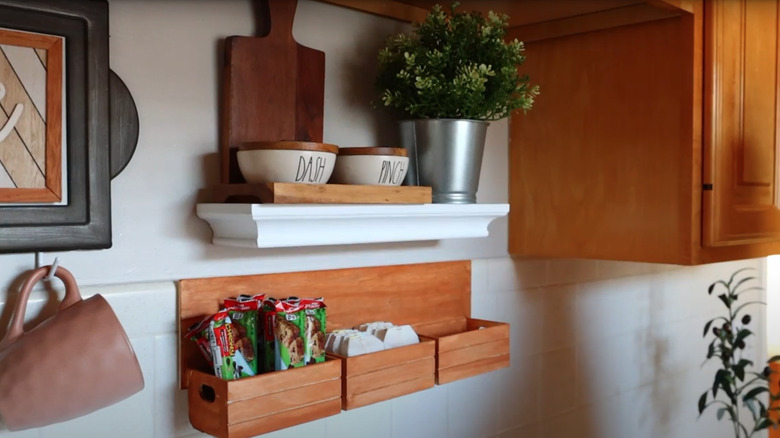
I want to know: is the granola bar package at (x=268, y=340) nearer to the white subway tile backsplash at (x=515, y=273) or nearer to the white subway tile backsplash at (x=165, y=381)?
the white subway tile backsplash at (x=165, y=381)

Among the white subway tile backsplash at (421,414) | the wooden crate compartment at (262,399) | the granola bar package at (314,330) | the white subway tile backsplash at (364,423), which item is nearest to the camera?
the wooden crate compartment at (262,399)

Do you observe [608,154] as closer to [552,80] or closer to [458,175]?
[552,80]

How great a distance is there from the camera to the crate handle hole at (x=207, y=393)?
1040 mm

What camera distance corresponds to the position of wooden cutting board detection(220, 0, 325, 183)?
111 cm

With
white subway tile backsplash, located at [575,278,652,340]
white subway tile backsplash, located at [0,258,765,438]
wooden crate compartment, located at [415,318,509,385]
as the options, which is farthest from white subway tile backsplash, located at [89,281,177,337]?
white subway tile backsplash, located at [575,278,652,340]

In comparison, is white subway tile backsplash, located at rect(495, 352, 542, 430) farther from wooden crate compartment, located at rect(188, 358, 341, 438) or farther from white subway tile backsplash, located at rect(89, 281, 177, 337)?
white subway tile backsplash, located at rect(89, 281, 177, 337)

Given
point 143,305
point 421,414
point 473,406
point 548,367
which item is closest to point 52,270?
point 143,305

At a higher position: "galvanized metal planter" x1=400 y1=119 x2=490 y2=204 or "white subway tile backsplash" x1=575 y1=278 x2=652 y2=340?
"galvanized metal planter" x1=400 y1=119 x2=490 y2=204

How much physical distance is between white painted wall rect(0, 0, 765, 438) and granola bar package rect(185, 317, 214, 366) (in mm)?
51

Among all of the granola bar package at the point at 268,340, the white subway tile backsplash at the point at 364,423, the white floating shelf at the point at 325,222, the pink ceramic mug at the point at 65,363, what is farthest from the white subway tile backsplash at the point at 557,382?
the pink ceramic mug at the point at 65,363

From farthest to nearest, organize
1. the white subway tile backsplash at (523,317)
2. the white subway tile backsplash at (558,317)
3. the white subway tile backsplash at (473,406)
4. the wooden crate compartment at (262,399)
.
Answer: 1. the white subway tile backsplash at (558,317)
2. the white subway tile backsplash at (523,317)
3. the white subway tile backsplash at (473,406)
4. the wooden crate compartment at (262,399)

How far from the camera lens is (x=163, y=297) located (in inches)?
42.8

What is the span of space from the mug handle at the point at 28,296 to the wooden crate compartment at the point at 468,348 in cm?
61

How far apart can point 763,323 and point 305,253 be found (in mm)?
2226
